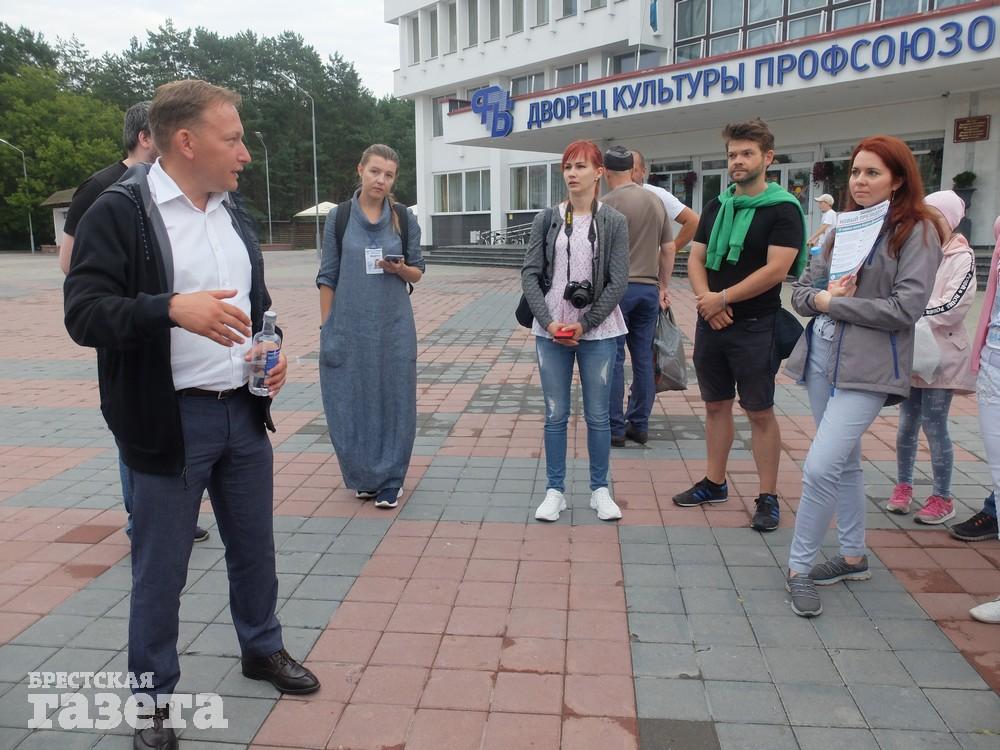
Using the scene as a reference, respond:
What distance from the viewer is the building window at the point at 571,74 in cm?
2775

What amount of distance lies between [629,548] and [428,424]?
114 inches

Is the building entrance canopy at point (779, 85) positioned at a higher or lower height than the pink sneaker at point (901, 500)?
higher

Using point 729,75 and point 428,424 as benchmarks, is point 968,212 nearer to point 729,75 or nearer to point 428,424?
point 729,75

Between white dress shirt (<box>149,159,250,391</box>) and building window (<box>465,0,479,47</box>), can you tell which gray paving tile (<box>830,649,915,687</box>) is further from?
building window (<box>465,0,479,47</box>)

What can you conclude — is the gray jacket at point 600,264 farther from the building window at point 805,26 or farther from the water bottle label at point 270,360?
the building window at point 805,26

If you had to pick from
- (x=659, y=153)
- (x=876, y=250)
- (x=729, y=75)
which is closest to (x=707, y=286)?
(x=876, y=250)

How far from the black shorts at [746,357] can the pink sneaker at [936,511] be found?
1.02 metres

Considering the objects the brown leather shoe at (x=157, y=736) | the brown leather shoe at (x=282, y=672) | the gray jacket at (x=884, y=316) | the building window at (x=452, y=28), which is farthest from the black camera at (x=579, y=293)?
the building window at (x=452, y=28)

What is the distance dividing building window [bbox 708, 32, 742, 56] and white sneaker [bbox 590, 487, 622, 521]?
21.7 meters

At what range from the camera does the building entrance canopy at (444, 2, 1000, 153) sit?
47.5ft

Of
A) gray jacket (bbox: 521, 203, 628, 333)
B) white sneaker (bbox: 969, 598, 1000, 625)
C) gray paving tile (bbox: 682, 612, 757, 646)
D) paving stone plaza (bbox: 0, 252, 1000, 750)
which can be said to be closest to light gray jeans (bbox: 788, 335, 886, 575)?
paving stone plaza (bbox: 0, 252, 1000, 750)

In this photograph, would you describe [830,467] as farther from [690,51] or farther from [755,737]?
[690,51]

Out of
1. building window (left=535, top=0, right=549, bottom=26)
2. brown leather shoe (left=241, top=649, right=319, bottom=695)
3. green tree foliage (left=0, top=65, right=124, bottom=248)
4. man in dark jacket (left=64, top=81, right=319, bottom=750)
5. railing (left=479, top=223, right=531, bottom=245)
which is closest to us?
man in dark jacket (left=64, top=81, right=319, bottom=750)

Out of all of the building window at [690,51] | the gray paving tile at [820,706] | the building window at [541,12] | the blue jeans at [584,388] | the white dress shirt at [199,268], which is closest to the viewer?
the white dress shirt at [199,268]
